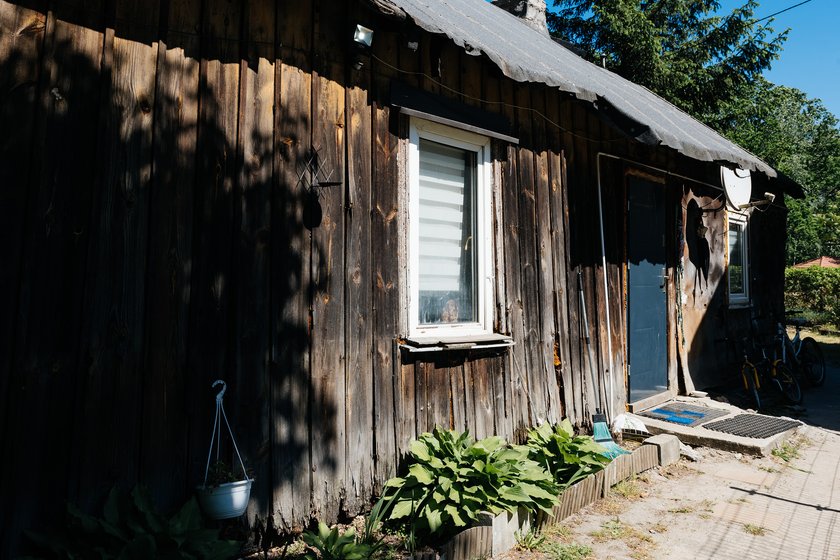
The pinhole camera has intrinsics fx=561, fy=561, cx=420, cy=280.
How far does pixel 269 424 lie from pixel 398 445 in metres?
1.00

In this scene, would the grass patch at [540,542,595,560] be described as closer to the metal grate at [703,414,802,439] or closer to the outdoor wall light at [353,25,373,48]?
the metal grate at [703,414,802,439]

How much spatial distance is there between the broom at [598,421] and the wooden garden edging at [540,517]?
163mm

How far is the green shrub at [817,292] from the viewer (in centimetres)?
1877

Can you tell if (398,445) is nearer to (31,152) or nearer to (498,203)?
(498,203)

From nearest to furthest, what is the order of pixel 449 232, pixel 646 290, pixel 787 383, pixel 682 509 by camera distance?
pixel 682 509, pixel 449 232, pixel 646 290, pixel 787 383

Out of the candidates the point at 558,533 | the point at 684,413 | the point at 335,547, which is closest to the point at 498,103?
the point at 558,533

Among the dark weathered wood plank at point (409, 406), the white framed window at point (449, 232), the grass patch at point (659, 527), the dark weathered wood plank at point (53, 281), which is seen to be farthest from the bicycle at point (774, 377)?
the dark weathered wood plank at point (53, 281)

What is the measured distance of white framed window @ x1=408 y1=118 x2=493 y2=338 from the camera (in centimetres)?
409

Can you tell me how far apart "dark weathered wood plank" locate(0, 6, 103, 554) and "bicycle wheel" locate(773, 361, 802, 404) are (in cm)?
829

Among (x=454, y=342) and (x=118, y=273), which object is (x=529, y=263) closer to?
(x=454, y=342)

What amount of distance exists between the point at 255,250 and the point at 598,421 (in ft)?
12.0

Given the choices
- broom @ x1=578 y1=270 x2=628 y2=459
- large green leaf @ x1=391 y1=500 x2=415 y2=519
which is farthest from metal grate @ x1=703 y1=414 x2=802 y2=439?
large green leaf @ x1=391 y1=500 x2=415 y2=519

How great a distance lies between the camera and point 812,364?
910cm

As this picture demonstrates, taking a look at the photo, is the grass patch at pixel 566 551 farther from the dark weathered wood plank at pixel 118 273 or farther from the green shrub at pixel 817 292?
the green shrub at pixel 817 292
